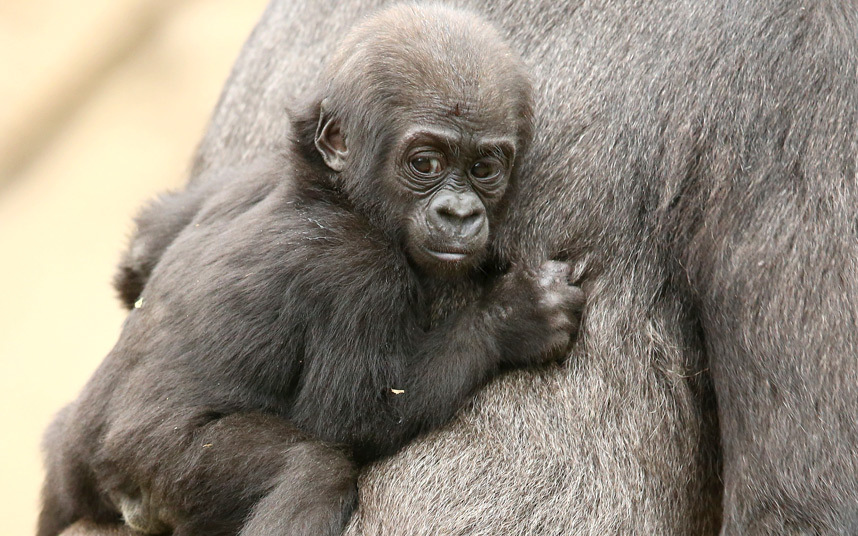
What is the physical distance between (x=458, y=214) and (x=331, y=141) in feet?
1.57

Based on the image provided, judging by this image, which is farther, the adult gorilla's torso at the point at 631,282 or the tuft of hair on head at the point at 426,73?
the tuft of hair on head at the point at 426,73

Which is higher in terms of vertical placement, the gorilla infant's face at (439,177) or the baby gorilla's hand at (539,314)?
the gorilla infant's face at (439,177)

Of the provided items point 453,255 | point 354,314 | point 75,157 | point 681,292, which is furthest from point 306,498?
point 75,157

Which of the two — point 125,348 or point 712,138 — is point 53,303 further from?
point 712,138

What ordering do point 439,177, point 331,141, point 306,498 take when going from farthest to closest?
point 331,141, point 439,177, point 306,498

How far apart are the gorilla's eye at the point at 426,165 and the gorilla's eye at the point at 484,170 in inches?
3.5

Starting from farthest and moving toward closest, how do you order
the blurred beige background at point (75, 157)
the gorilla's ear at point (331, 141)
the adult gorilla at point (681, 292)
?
the blurred beige background at point (75, 157) < the gorilla's ear at point (331, 141) < the adult gorilla at point (681, 292)

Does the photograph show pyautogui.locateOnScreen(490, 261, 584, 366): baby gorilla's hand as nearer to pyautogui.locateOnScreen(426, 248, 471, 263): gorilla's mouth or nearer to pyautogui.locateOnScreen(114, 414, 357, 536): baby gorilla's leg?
pyautogui.locateOnScreen(426, 248, 471, 263): gorilla's mouth

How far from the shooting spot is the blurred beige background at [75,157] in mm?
7500

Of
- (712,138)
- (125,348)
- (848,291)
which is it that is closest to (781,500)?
(848,291)

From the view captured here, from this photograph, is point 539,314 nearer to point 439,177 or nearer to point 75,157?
point 439,177

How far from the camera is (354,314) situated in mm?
2504

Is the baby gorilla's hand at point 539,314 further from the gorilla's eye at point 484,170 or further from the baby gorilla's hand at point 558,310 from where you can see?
the gorilla's eye at point 484,170

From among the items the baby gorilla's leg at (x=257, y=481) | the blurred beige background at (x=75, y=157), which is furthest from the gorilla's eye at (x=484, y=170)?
the blurred beige background at (x=75, y=157)
